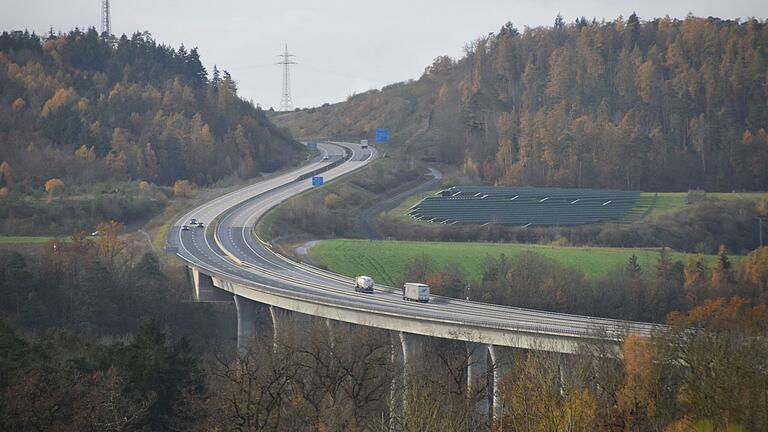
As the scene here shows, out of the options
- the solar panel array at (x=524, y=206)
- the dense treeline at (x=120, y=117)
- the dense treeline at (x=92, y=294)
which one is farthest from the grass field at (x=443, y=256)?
the dense treeline at (x=120, y=117)

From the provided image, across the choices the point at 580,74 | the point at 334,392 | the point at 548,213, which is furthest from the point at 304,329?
the point at 580,74

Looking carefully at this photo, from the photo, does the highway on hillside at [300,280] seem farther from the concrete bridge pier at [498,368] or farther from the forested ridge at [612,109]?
the forested ridge at [612,109]

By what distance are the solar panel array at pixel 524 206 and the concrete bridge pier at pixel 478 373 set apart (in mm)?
44498

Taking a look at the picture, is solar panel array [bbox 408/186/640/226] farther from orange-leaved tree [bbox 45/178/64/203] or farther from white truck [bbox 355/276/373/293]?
white truck [bbox 355/276/373/293]

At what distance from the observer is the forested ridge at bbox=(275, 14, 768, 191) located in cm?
11300

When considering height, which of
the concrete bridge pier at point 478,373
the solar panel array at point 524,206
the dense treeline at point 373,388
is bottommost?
the concrete bridge pier at point 478,373

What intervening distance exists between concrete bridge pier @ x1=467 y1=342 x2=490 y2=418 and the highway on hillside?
3.50 feet

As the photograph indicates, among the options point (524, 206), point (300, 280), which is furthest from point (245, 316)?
point (524, 206)

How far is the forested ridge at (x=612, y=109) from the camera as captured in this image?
113 metres

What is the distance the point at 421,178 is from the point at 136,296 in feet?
166

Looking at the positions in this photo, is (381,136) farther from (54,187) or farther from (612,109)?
(54,187)

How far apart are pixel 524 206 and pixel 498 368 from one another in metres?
54.3

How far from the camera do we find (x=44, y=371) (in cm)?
4012

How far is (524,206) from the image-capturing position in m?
102
